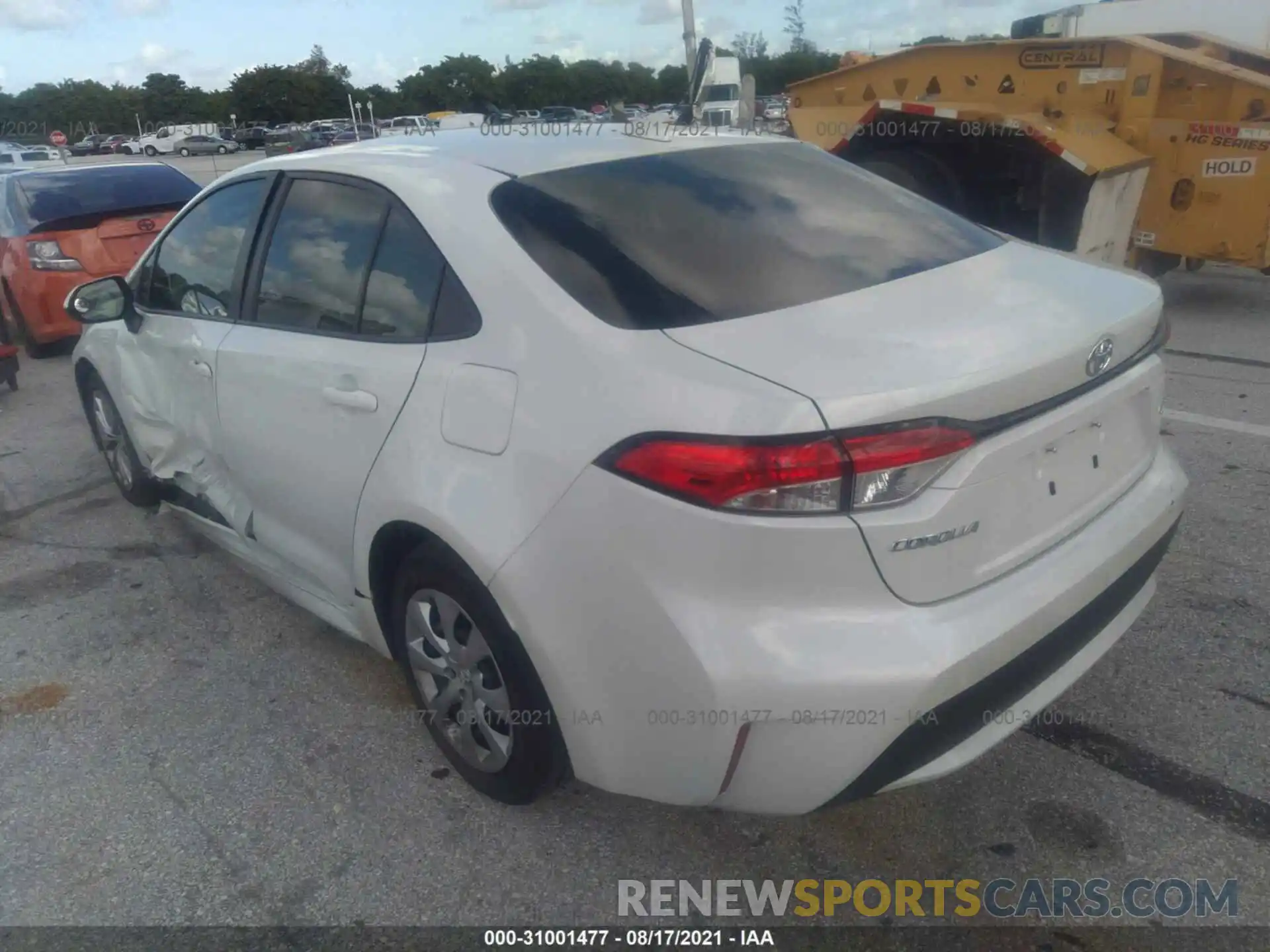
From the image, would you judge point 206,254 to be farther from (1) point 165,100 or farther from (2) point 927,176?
(1) point 165,100

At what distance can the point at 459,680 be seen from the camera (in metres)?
2.47

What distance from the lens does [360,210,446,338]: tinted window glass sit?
7.90 ft

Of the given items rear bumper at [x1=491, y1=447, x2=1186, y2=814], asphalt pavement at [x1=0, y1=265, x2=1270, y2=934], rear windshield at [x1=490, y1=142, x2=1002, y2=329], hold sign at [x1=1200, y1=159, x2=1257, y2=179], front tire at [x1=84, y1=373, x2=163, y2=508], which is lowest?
asphalt pavement at [x1=0, y1=265, x2=1270, y2=934]

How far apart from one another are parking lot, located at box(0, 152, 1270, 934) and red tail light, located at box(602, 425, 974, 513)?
107 cm

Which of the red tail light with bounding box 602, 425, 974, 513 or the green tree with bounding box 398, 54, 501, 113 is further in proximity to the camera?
the green tree with bounding box 398, 54, 501, 113

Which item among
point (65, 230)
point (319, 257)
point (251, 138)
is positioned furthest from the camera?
point (251, 138)

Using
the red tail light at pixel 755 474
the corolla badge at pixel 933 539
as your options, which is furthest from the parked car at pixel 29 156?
the corolla badge at pixel 933 539

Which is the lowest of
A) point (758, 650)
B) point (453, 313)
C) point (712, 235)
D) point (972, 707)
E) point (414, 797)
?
point (414, 797)

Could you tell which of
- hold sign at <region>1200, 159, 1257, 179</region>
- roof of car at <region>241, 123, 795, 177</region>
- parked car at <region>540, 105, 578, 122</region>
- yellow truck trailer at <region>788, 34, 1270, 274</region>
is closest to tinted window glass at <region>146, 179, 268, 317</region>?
roof of car at <region>241, 123, 795, 177</region>

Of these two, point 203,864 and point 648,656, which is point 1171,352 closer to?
point 648,656

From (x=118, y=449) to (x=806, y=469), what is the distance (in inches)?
152

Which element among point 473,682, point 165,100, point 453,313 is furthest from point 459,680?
point 165,100

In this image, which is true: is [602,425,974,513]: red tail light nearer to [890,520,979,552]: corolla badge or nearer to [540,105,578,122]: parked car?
[890,520,979,552]: corolla badge

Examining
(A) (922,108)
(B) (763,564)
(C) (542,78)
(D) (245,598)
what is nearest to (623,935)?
(B) (763,564)
